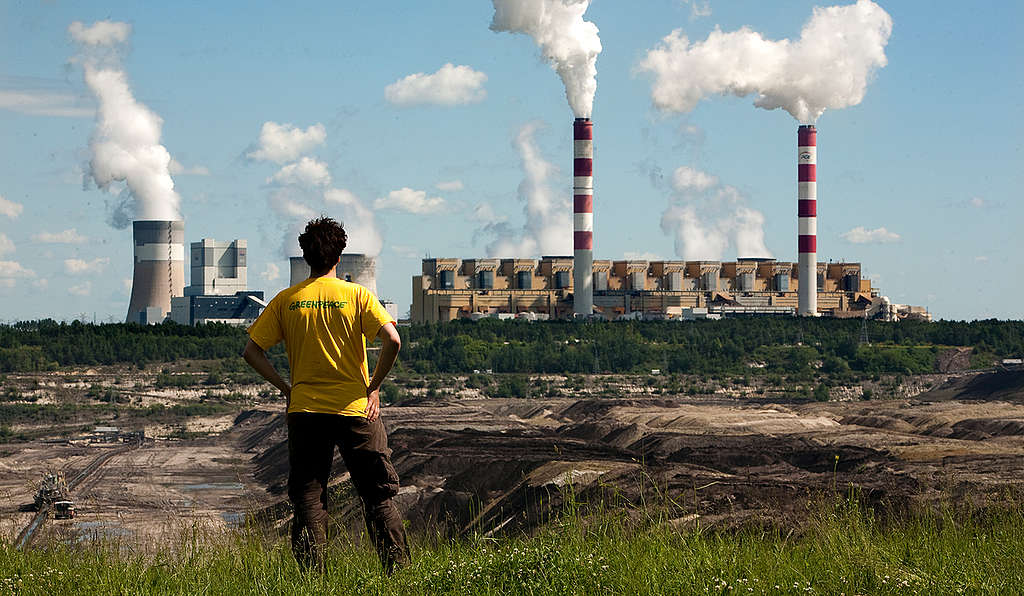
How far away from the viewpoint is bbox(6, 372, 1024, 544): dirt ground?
1745 cm

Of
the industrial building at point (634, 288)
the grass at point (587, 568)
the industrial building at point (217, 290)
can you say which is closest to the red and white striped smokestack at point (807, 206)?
the industrial building at point (634, 288)

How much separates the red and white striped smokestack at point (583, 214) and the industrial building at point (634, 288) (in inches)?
191

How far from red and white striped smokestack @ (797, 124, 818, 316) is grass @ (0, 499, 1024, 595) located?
254 feet

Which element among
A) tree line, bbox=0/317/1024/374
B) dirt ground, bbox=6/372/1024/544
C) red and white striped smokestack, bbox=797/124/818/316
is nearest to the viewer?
dirt ground, bbox=6/372/1024/544

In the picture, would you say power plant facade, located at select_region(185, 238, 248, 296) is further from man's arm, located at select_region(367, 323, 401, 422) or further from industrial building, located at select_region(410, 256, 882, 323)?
man's arm, located at select_region(367, 323, 401, 422)

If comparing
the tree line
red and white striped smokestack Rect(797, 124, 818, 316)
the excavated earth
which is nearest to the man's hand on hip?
the excavated earth

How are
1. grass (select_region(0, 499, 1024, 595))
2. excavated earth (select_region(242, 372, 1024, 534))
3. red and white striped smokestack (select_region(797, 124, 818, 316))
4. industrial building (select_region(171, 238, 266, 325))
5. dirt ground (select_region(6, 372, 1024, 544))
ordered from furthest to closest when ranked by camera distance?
industrial building (select_region(171, 238, 266, 325)) → red and white striped smokestack (select_region(797, 124, 818, 316)) → dirt ground (select_region(6, 372, 1024, 544)) → excavated earth (select_region(242, 372, 1024, 534)) → grass (select_region(0, 499, 1024, 595))

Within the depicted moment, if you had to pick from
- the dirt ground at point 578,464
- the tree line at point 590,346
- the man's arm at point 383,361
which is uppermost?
the man's arm at point 383,361

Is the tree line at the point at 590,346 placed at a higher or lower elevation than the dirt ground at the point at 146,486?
higher

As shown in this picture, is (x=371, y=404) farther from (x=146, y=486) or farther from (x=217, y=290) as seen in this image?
(x=217, y=290)

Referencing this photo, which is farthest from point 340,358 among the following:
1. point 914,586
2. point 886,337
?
point 886,337

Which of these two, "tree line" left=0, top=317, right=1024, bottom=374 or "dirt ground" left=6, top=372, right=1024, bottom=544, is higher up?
"tree line" left=0, top=317, right=1024, bottom=374

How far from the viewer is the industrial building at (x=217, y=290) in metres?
95.5

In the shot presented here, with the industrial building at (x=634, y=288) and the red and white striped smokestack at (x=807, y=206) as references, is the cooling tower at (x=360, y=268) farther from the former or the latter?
the red and white striped smokestack at (x=807, y=206)
